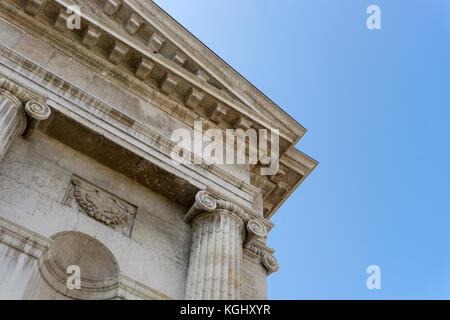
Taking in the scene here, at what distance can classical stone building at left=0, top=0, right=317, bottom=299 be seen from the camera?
34.7 ft

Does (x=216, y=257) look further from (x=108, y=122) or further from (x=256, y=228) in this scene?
(x=108, y=122)

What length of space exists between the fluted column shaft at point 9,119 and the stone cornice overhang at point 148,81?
2.76m

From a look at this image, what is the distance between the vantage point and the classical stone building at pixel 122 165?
10.6 meters

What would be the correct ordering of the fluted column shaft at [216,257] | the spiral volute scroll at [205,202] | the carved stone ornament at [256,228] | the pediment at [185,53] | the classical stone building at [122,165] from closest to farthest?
1. the classical stone building at [122,165]
2. the fluted column shaft at [216,257]
3. the spiral volute scroll at [205,202]
4. the carved stone ornament at [256,228]
5. the pediment at [185,53]

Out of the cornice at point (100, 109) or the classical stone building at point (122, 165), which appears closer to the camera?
the classical stone building at point (122, 165)

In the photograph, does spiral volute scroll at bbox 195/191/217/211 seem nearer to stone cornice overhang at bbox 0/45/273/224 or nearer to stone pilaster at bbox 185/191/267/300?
stone pilaster at bbox 185/191/267/300

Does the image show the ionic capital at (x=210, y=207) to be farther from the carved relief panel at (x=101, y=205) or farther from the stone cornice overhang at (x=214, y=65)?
the stone cornice overhang at (x=214, y=65)

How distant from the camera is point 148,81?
46.3ft

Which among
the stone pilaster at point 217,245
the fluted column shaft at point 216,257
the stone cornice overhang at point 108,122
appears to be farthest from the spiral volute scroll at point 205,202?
the stone cornice overhang at point 108,122

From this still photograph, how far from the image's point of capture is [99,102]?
493 inches

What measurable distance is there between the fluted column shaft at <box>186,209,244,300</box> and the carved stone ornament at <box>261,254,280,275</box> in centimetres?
103

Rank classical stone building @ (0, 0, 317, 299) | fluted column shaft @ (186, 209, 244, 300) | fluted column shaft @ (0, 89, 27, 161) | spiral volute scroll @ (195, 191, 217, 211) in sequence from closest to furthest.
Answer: fluted column shaft @ (0, 89, 27, 161) < classical stone building @ (0, 0, 317, 299) < fluted column shaft @ (186, 209, 244, 300) < spiral volute scroll @ (195, 191, 217, 211)

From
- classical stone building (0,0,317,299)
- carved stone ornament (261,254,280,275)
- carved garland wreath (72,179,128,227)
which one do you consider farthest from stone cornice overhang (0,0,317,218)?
carved garland wreath (72,179,128,227)

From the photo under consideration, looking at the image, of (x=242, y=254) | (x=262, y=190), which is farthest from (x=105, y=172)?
(x=262, y=190)
